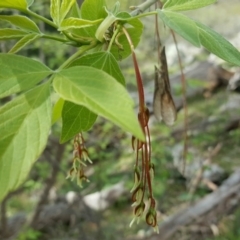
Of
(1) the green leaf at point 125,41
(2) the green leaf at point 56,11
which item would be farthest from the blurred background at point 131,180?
(2) the green leaf at point 56,11

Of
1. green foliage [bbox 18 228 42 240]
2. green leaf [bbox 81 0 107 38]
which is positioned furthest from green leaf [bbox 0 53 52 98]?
green foliage [bbox 18 228 42 240]

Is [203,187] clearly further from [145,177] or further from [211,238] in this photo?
[145,177]

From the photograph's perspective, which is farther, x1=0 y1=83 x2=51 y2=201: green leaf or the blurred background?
the blurred background

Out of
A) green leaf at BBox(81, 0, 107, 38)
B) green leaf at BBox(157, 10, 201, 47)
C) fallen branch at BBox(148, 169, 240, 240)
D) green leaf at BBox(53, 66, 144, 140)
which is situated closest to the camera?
green leaf at BBox(53, 66, 144, 140)

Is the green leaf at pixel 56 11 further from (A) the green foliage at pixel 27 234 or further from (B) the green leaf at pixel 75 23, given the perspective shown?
(A) the green foliage at pixel 27 234

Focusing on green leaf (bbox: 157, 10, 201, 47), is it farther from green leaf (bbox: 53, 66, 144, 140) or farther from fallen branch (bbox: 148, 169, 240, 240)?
fallen branch (bbox: 148, 169, 240, 240)

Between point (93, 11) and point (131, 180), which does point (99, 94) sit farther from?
point (131, 180)

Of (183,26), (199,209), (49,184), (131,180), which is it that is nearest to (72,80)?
(183,26)
